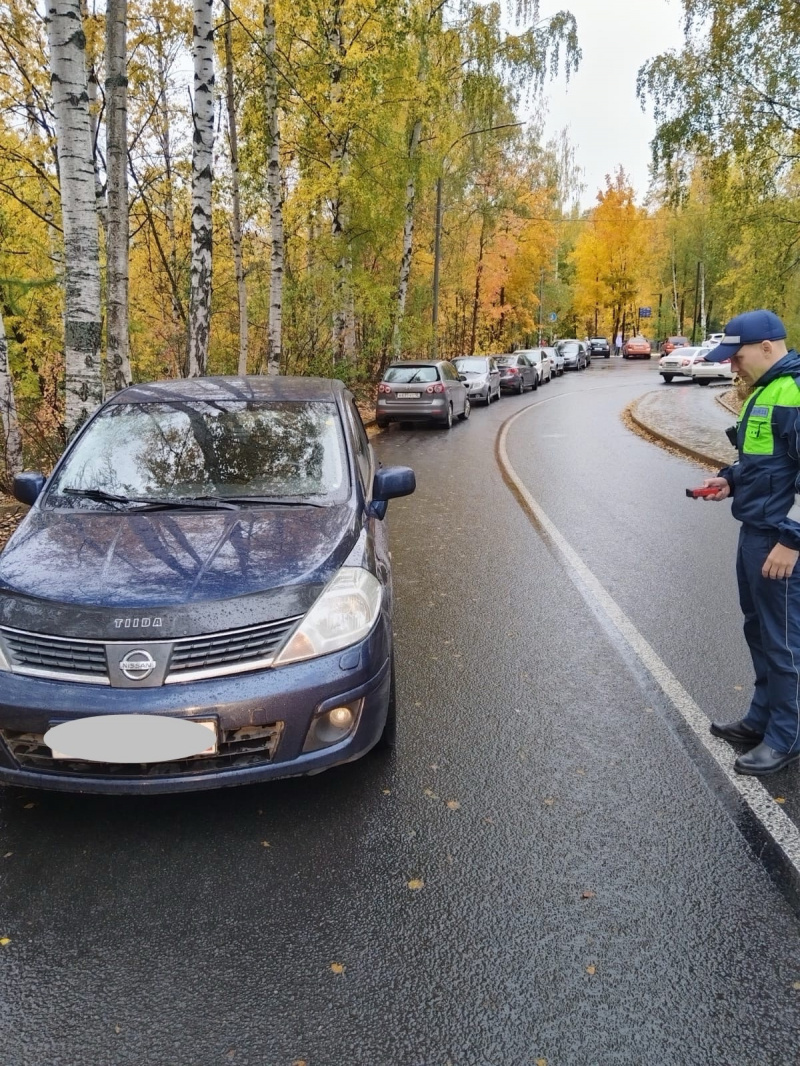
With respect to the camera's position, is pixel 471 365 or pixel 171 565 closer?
pixel 171 565

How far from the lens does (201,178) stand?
1201cm

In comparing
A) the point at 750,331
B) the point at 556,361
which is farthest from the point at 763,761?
the point at 556,361

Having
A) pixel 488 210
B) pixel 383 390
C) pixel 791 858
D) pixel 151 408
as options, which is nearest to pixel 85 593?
pixel 151 408

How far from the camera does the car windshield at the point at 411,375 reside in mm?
18125

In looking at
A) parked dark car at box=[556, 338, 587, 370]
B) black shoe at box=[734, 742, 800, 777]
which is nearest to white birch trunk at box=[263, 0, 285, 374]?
black shoe at box=[734, 742, 800, 777]

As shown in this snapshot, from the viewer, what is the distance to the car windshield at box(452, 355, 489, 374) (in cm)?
2500

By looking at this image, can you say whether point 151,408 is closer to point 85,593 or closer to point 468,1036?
point 85,593

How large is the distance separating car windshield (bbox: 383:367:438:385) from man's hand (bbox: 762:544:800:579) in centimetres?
1533

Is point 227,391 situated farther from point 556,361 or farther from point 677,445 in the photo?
point 556,361

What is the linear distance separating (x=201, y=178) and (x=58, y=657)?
11.2 m

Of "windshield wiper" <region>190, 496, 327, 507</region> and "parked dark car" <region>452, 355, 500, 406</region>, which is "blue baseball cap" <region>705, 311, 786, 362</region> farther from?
"parked dark car" <region>452, 355, 500, 406</region>

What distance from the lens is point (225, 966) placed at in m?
2.33

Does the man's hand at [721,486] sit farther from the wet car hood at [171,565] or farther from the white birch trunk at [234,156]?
the white birch trunk at [234,156]

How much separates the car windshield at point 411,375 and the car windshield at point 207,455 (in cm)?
1373
